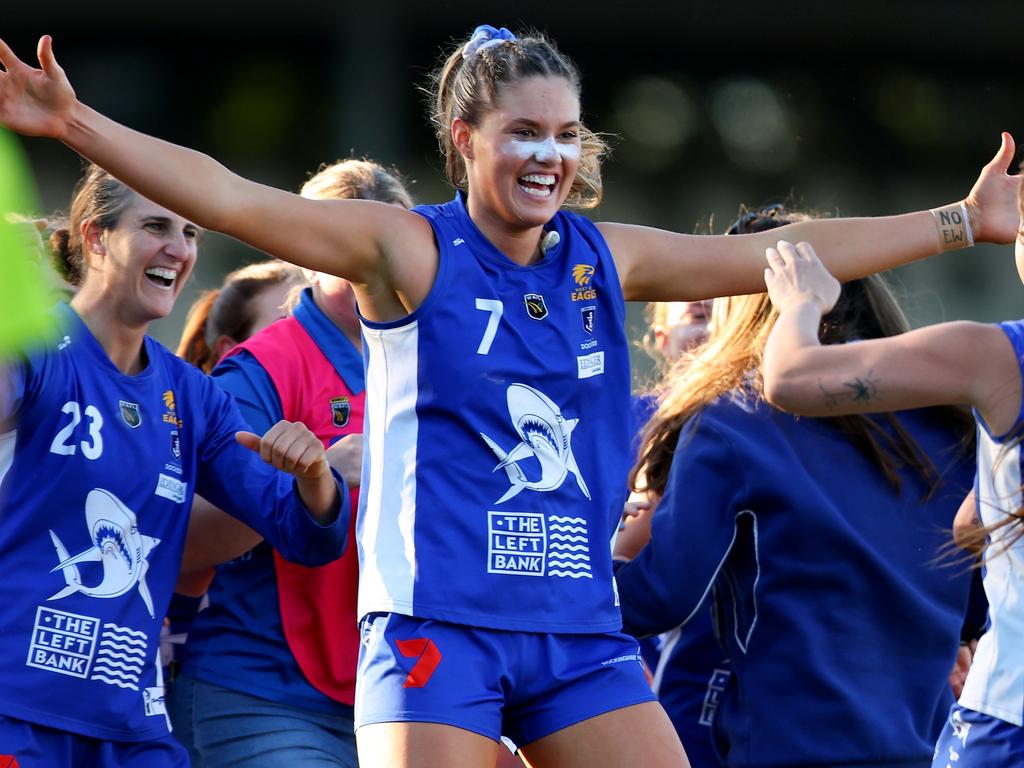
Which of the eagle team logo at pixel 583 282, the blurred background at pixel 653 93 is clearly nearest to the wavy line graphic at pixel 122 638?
the eagle team logo at pixel 583 282

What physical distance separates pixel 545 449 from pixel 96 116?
1122 mm

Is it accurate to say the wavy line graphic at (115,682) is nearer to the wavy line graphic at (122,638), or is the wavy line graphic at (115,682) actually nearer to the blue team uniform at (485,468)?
the wavy line graphic at (122,638)

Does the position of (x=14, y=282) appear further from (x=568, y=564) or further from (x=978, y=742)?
(x=978, y=742)

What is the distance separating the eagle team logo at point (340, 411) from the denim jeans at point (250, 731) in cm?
75

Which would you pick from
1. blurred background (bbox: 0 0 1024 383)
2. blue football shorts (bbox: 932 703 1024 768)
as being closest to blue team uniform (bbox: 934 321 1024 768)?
blue football shorts (bbox: 932 703 1024 768)

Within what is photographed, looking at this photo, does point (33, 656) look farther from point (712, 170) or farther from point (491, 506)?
point (712, 170)

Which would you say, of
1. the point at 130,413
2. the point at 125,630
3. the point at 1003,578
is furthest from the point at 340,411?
Answer: the point at 1003,578

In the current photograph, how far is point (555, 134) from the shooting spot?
339 centimetres

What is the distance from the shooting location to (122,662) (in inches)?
137

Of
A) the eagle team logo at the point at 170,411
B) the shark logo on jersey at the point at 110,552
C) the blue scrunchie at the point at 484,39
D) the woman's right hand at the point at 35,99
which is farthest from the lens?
the eagle team logo at the point at 170,411

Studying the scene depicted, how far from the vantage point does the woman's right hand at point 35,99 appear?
2945 millimetres

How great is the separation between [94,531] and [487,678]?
40.4 inches

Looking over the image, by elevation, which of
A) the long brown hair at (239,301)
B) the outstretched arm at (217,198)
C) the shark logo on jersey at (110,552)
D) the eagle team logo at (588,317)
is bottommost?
the shark logo on jersey at (110,552)

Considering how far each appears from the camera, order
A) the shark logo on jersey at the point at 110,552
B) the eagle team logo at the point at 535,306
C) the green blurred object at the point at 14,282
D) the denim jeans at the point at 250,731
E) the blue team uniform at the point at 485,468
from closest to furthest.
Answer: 1. the green blurred object at the point at 14,282
2. the blue team uniform at the point at 485,468
3. the eagle team logo at the point at 535,306
4. the shark logo on jersey at the point at 110,552
5. the denim jeans at the point at 250,731
